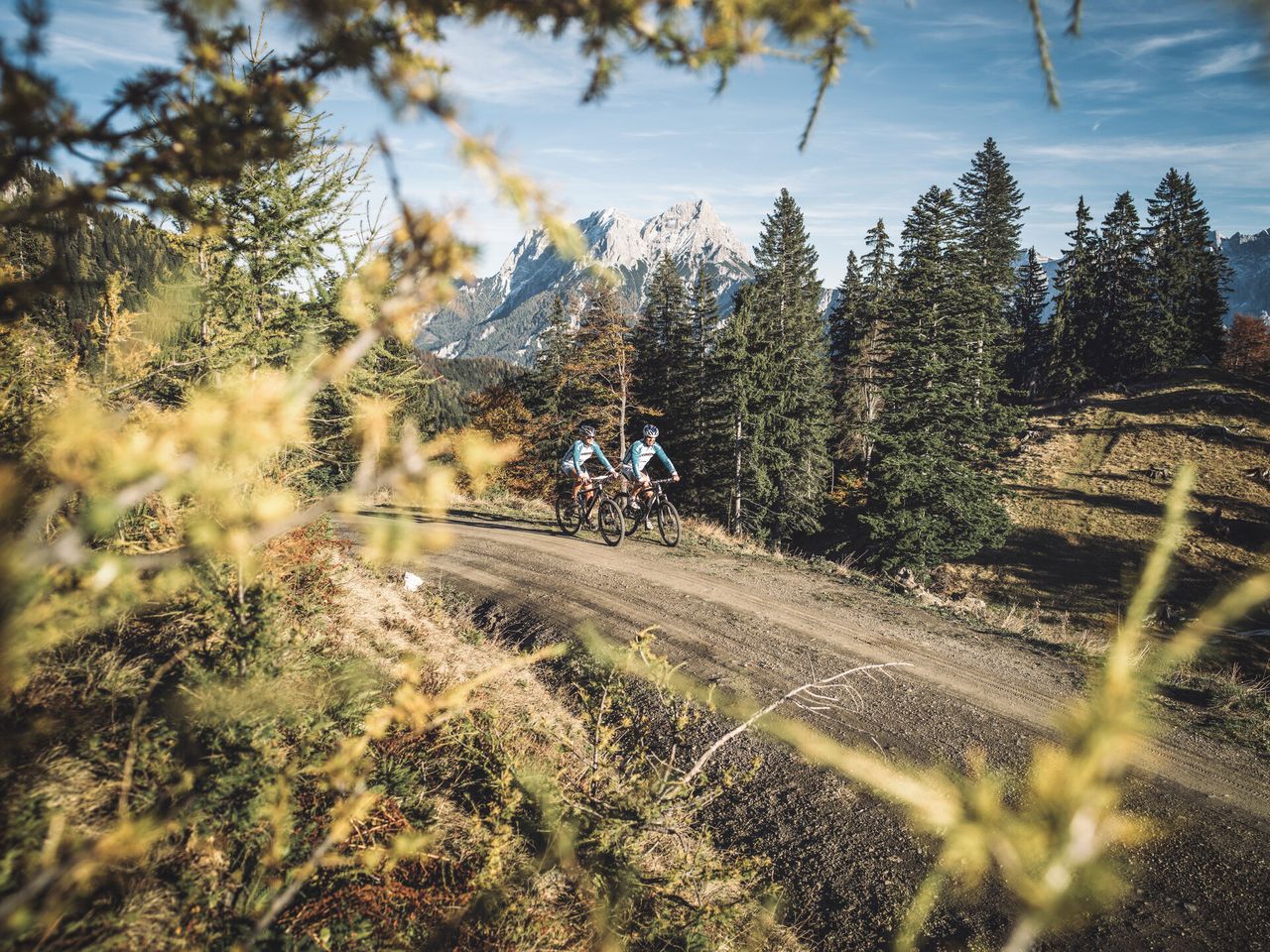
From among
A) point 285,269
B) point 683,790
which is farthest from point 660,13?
point 285,269

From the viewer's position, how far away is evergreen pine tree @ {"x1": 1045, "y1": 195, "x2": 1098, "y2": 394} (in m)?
48.8

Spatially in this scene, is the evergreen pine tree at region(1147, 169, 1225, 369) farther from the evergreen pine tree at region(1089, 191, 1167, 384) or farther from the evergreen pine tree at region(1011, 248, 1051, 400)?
the evergreen pine tree at region(1011, 248, 1051, 400)

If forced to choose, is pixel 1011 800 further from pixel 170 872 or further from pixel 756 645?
pixel 170 872

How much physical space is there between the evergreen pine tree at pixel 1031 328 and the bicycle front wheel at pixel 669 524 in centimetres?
5450

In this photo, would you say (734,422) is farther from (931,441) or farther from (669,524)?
(669,524)

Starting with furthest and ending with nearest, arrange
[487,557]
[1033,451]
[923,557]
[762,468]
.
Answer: [1033,451]
[762,468]
[923,557]
[487,557]

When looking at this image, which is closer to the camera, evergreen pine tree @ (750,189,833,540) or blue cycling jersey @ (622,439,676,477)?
blue cycling jersey @ (622,439,676,477)

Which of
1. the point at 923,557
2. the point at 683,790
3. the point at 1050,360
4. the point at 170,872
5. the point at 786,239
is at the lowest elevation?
the point at 923,557

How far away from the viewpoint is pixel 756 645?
8.01 meters

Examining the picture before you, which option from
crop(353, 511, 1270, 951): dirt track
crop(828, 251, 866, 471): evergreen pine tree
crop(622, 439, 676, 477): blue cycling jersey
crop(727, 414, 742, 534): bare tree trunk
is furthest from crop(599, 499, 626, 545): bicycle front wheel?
crop(828, 251, 866, 471): evergreen pine tree

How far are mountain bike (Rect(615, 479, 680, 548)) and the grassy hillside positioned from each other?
1661 centimetres

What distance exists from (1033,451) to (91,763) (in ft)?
148

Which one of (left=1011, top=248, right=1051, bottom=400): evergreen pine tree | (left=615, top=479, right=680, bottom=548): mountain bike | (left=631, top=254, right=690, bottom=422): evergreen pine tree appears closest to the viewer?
(left=615, top=479, right=680, bottom=548): mountain bike

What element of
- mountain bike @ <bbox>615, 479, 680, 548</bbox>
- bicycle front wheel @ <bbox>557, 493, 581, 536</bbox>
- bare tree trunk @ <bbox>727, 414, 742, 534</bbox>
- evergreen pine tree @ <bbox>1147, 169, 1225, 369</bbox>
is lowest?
bare tree trunk @ <bbox>727, 414, 742, 534</bbox>
